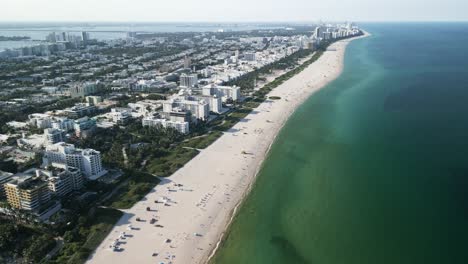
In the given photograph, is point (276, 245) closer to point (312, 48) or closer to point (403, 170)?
point (403, 170)

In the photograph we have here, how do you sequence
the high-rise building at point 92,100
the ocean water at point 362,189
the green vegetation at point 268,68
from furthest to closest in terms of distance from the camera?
the green vegetation at point 268,68
the high-rise building at point 92,100
the ocean water at point 362,189

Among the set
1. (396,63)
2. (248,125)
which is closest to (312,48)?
(396,63)

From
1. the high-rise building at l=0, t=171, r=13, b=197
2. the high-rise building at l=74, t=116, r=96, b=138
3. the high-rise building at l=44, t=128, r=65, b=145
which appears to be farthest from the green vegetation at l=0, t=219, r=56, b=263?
the high-rise building at l=74, t=116, r=96, b=138

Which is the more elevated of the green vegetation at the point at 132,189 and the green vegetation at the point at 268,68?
the green vegetation at the point at 268,68

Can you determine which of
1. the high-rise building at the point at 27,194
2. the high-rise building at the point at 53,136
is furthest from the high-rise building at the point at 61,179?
the high-rise building at the point at 53,136

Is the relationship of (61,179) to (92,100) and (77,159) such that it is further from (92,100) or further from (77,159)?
(92,100)

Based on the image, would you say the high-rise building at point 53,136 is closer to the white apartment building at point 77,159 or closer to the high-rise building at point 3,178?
the white apartment building at point 77,159
